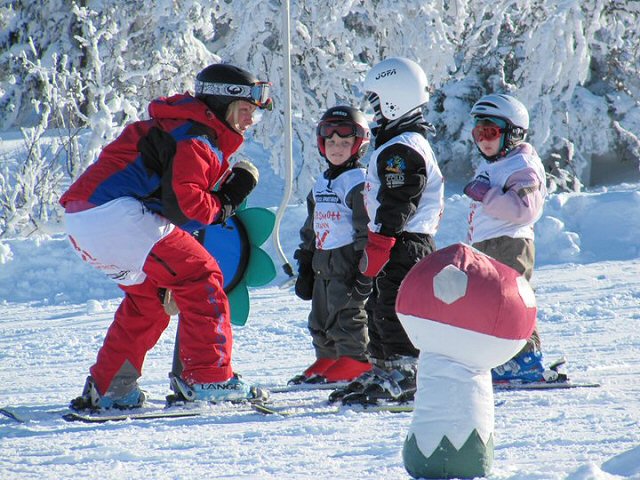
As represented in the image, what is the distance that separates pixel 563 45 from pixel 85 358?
1099 centimetres

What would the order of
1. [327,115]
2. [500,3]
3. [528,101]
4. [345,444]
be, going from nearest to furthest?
[345,444], [327,115], [500,3], [528,101]

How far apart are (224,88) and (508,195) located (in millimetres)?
1576

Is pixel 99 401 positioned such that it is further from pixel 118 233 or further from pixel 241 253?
pixel 241 253

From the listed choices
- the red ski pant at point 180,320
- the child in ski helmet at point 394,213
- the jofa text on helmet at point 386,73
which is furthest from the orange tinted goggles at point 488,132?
the red ski pant at point 180,320

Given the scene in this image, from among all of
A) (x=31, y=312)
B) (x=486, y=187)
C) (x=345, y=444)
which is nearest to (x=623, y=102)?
(x=31, y=312)

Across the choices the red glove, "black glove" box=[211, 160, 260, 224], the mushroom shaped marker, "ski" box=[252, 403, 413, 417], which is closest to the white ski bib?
"black glove" box=[211, 160, 260, 224]

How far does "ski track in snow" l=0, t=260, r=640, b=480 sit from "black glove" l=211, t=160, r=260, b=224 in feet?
3.07

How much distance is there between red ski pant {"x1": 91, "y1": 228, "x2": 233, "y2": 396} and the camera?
4188 mm

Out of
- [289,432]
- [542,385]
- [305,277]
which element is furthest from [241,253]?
[542,385]

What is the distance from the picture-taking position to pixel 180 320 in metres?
4.30

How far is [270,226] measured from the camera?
4.91 metres

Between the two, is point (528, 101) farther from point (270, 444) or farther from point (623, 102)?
point (270, 444)

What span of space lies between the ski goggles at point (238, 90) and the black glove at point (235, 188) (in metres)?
0.31

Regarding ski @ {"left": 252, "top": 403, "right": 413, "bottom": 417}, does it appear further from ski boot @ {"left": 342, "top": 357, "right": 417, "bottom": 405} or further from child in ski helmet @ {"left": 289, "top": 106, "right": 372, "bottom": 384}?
child in ski helmet @ {"left": 289, "top": 106, "right": 372, "bottom": 384}
